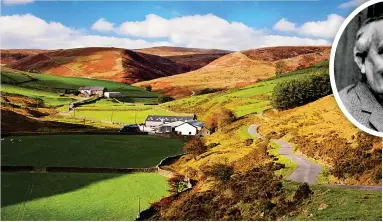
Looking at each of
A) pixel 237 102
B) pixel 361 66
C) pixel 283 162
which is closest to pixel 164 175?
pixel 283 162

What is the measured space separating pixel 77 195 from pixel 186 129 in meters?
15.5

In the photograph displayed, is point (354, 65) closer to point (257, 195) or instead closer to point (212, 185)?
point (257, 195)

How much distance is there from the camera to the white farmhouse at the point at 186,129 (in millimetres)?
32728

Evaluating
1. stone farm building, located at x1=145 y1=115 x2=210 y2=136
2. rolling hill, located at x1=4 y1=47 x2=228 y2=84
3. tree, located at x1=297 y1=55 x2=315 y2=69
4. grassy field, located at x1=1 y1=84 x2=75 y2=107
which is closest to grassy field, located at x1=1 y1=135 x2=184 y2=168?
stone farm building, located at x1=145 y1=115 x2=210 y2=136

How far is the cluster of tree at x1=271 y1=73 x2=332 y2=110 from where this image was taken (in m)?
25.3

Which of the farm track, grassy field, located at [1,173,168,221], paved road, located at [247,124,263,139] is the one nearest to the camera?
the farm track

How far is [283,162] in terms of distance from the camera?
663 inches

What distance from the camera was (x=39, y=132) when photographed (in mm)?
31672

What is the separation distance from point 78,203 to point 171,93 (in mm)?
43586

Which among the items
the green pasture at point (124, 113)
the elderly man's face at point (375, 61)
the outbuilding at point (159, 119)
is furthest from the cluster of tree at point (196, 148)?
the elderly man's face at point (375, 61)

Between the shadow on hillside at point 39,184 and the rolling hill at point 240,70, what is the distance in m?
37.4

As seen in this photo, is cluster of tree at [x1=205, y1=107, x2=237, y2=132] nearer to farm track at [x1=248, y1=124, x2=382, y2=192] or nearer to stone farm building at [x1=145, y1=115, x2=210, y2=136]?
stone farm building at [x1=145, y1=115, x2=210, y2=136]

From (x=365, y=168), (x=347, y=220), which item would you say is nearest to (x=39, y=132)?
(x=365, y=168)

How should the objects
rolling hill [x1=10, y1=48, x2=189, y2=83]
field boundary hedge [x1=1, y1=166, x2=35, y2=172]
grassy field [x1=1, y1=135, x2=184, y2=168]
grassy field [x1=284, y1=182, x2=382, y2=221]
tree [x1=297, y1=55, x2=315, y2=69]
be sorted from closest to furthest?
1. grassy field [x1=284, y1=182, x2=382, y2=221]
2. field boundary hedge [x1=1, y1=166, x2=35, y2=172]
3. grassy field [x1=1, y1=135, x2=184, y2=168]
4. tree [x1=297, y1=55, x2=315, y2=69]
5. rolling hill [x1=10, y1=48, x2=189, y2=83]
